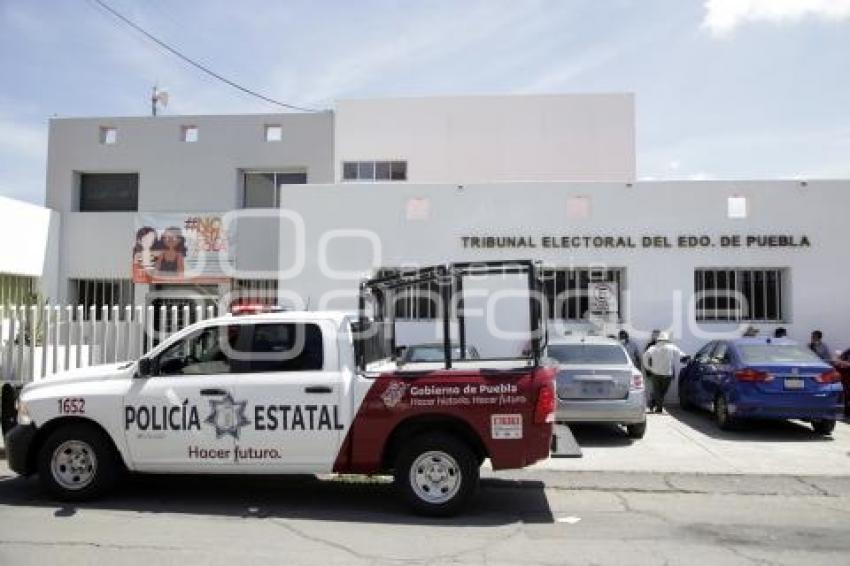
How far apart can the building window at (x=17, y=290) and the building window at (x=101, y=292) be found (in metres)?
1.32

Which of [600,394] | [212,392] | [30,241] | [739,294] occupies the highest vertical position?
[30,241]

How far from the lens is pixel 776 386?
37.4 feet

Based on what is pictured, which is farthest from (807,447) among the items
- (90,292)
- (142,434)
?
(90,292)

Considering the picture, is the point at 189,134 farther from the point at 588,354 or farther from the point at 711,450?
the point at 711,450

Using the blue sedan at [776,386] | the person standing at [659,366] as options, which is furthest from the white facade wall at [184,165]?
the blue sedan at [776,386]

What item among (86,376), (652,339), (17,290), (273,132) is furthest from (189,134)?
(86,376)

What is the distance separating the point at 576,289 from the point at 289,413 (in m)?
9.74

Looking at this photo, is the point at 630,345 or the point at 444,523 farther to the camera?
the point at 630,345

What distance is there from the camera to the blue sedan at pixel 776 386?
11359 millimetres

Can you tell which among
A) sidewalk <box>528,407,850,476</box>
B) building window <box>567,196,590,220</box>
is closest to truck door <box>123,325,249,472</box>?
sidewalk <box>528,407,850,476</box>

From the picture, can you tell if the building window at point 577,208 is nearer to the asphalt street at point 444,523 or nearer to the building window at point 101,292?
Result: the asphalt street at point 444,523

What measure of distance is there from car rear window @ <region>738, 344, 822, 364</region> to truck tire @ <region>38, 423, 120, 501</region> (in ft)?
29.4

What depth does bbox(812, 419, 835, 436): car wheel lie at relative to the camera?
1172 cm

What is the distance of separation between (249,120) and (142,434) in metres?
14.4
